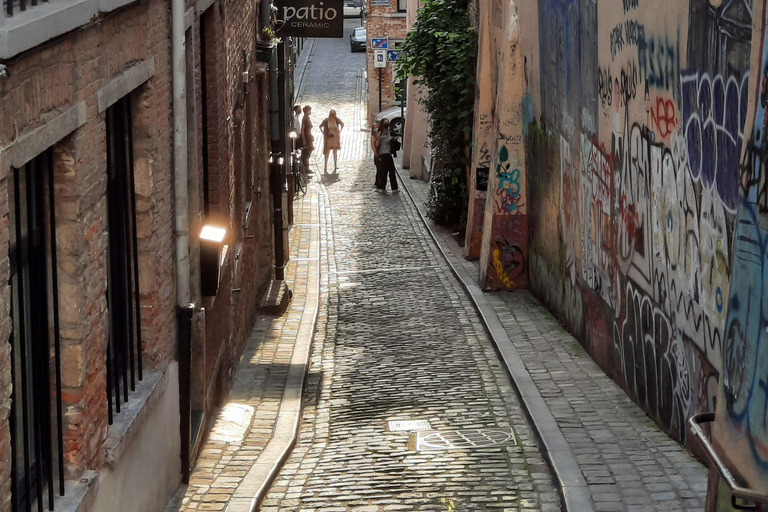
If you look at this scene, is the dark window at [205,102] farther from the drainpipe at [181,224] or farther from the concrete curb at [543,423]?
the concrete curb at [543,423]

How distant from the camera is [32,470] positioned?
4867 millimetres

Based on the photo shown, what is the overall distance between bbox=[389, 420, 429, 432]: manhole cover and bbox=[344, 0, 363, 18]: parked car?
4868 centimetres

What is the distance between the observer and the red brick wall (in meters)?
4.16

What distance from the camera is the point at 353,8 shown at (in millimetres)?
57750

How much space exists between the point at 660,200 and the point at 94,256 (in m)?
4.34

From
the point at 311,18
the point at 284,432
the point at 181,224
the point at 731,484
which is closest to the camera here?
the point at 731,484

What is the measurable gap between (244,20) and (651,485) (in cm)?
749

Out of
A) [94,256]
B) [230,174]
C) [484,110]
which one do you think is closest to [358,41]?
[484,110]

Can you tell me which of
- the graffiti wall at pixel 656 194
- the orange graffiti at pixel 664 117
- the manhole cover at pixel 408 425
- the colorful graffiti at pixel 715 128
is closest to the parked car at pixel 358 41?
the graffiti wall at pixel 656 194

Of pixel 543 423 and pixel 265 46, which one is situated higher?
pixel 265 46

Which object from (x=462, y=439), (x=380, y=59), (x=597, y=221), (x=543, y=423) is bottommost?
(x=462, y=439)

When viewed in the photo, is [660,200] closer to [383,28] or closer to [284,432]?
[284,432]

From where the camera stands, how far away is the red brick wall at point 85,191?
13.6ft

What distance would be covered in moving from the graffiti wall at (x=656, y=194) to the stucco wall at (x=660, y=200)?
0.02 meters
